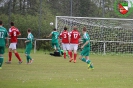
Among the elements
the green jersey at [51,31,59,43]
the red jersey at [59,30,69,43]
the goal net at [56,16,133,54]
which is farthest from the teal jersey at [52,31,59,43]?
the goal net at [56,16,133,54]

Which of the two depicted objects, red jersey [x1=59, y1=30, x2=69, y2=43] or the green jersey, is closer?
red jersey [x1=59, y1=30, x2=69, y2=43]

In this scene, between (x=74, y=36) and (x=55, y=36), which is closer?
(x=74, y=36)

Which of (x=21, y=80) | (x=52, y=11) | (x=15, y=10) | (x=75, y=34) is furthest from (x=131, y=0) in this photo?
(x=21, y=80)

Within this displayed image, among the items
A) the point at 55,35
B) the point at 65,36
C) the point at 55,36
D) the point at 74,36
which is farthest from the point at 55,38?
the point at 74,36

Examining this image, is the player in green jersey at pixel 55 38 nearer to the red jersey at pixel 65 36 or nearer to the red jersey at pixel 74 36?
the red jersey at pixel 65 36

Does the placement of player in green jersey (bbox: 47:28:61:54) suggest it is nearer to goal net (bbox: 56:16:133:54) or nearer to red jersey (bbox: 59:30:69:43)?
red jersey (bbox: 59:30:69:43)

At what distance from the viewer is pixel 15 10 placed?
40.9 m

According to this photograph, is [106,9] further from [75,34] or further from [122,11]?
[75,34]

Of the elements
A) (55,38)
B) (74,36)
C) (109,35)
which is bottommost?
(55,38)

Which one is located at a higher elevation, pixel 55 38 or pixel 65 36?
pixel 65 36

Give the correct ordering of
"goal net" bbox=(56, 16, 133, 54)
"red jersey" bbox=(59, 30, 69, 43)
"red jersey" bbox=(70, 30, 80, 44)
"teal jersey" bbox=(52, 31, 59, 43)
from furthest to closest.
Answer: "goal net" bbox=(56, 16, 133, 54) < "teal jersey" bbox=(52, 31, 59, 43) < "red jersey" bbox=(59, 30, 69, 43) < "red jersey" bbox=(70, 30, 80, 44)

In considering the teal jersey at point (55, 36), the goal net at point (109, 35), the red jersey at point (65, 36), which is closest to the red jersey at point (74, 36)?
the red jersey at point (65, 36)

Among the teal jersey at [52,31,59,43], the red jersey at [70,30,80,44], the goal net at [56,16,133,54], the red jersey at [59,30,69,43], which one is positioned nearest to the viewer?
the red jersey at [70,30,80,44]

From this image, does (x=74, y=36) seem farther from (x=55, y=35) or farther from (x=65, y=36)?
(x=55, y=35)
